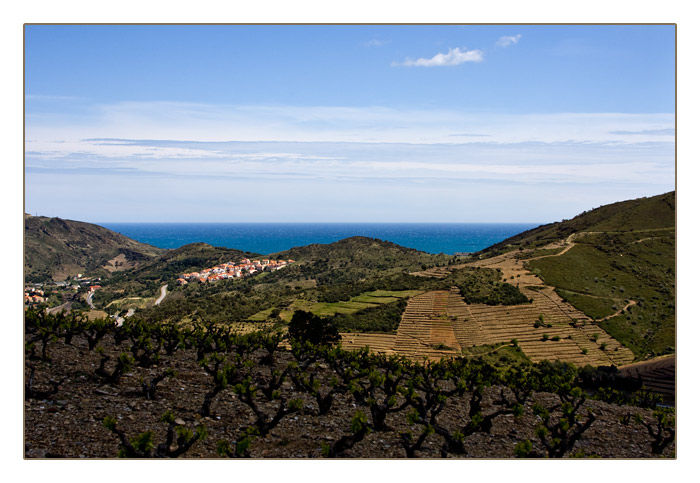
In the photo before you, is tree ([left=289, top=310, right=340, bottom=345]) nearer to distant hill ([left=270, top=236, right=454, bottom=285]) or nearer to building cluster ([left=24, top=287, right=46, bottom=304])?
building cluster ([left=24, top=287, right=46, bottom=304])

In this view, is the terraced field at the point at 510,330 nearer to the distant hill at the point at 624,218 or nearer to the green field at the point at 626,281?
the green field at the point at 626,281

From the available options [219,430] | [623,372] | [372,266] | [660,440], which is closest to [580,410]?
[660,440]

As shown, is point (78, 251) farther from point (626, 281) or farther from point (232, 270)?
point (626, 281)

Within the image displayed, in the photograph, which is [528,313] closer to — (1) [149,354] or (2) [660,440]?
(2) [660,440]

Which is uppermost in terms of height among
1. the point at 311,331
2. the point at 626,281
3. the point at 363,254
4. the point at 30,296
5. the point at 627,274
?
the point at 363,254

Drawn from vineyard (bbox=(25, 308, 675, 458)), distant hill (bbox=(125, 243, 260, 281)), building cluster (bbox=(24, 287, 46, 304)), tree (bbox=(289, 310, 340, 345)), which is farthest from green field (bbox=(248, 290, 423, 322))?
distant hill (bbox=(125, 243, 260, 281))

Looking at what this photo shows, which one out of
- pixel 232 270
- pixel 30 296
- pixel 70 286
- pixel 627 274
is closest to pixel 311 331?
pixel 30 296
